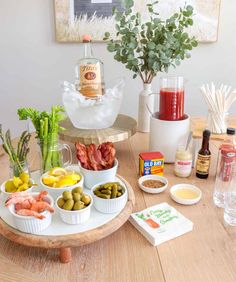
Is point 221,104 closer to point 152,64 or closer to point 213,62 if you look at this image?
point 152,64

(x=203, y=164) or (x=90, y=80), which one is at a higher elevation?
(x=90, y=80)

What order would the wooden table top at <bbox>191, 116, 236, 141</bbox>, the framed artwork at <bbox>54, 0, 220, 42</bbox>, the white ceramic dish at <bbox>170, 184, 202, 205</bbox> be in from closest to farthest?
the white ceramic dish at <bbox>170, 184, 202, 205</bbox>, the wooden table top at <bbox>191, 116, 236, 141</bbox>, the framed artwork at <bbox>54, 0, 220, 42</bbox>

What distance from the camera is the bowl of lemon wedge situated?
0.77 meters

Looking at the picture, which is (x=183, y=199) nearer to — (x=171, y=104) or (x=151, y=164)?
(x=151, y=164)

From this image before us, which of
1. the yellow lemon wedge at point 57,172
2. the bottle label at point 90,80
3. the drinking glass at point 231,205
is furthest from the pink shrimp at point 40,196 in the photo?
the bottle label at point 90,80

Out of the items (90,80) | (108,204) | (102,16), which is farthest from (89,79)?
(102,16)

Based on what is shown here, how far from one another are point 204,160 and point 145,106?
0.45 meters

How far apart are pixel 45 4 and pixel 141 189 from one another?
158 centimetres

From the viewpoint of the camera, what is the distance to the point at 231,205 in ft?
2.67

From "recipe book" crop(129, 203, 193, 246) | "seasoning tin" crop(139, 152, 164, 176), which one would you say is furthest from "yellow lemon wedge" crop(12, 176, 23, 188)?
"seasoning tin" crop(139, 152, 164, 176)

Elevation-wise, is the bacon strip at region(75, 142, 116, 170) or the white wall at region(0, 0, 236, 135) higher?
the white wall at region(0, 0, 236, 135)

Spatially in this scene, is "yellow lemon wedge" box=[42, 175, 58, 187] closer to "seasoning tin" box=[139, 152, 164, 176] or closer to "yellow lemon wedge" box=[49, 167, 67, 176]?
"yellow lemon wedge" box=[49, 167, 67, 176]

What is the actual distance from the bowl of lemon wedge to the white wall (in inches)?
56.0

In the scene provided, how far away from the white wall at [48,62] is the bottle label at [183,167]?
1232 millimetres
